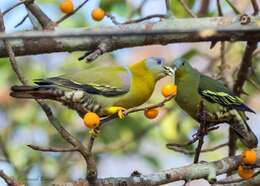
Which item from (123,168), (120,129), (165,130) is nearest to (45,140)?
(120,129)

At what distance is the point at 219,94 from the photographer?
2637 mm

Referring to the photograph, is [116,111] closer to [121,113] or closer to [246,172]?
[121,113]

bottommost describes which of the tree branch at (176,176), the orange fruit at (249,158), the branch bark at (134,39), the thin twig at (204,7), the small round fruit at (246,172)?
the tree branch at (176,176)

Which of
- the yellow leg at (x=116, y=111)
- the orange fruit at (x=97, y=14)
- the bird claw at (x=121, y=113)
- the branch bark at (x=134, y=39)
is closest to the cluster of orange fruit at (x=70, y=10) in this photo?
the orange fruit at (x=97, y=14)

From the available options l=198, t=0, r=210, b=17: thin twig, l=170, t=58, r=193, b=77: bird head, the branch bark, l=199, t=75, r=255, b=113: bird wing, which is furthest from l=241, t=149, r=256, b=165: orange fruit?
l=198, t=0, r=210, b=17: thin twig

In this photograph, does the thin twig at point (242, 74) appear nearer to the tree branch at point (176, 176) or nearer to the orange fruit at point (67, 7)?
the tree branch at point (176, 176)

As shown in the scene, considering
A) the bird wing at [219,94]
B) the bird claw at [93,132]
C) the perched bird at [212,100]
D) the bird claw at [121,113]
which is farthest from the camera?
the bird wing at [219,94]

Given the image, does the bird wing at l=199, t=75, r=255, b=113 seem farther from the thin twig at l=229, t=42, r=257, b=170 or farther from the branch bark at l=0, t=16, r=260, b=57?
the branch bark at l=0, t=16, r=260, b=57

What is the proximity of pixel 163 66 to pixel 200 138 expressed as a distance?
0.56 m

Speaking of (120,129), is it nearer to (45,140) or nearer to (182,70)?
(45,140)

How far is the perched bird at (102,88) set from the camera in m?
2.01

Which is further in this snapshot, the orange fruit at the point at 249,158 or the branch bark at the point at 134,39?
the branch bark at the point at 134,39

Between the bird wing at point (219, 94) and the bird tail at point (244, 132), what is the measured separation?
5cm

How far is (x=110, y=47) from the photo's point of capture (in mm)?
2074
